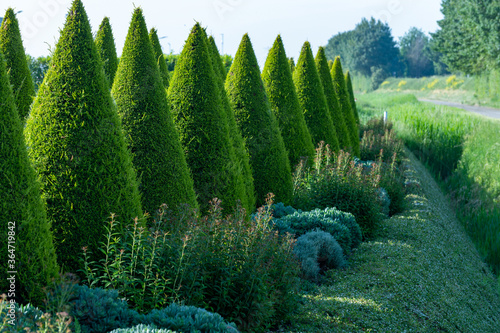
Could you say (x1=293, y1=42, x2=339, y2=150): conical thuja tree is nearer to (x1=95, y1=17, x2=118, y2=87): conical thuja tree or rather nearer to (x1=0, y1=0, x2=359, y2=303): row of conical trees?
(x1=0, y1=0, x2=359, y2=303): row of conical trees

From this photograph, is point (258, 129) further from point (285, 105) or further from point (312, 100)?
point (312, 100)

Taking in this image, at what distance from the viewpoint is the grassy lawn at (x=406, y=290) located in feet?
13.4

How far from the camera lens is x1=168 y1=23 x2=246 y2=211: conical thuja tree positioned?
5676 millimetres

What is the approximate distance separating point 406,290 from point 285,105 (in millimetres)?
4768

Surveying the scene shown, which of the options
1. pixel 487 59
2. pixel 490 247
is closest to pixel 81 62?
pixel 490 247

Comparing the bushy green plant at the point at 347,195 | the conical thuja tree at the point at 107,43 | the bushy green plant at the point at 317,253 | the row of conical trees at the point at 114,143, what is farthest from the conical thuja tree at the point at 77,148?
the conical thuja tree at the point at 107,43

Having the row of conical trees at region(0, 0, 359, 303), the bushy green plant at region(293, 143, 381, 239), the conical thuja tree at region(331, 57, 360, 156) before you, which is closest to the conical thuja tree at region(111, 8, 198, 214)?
the row of conical trees at region(0, 0, 359, 303)

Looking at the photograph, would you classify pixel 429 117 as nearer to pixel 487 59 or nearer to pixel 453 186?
pixel 453 186

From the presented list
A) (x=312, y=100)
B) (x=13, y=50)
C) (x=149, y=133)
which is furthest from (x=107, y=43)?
(x=149, y=133)

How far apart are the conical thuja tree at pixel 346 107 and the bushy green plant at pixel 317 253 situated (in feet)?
25.7

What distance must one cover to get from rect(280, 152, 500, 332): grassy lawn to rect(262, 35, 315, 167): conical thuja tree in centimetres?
229

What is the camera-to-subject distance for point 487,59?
1580 inches

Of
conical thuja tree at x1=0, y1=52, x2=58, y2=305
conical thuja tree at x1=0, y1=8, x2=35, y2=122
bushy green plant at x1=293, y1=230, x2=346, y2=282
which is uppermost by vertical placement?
conical thuja tree at x1=0, y1=8, x2=35, y2=122

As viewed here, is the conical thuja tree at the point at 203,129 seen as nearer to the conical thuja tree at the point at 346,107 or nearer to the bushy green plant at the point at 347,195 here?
the bushy green plant at the point at 347,195
